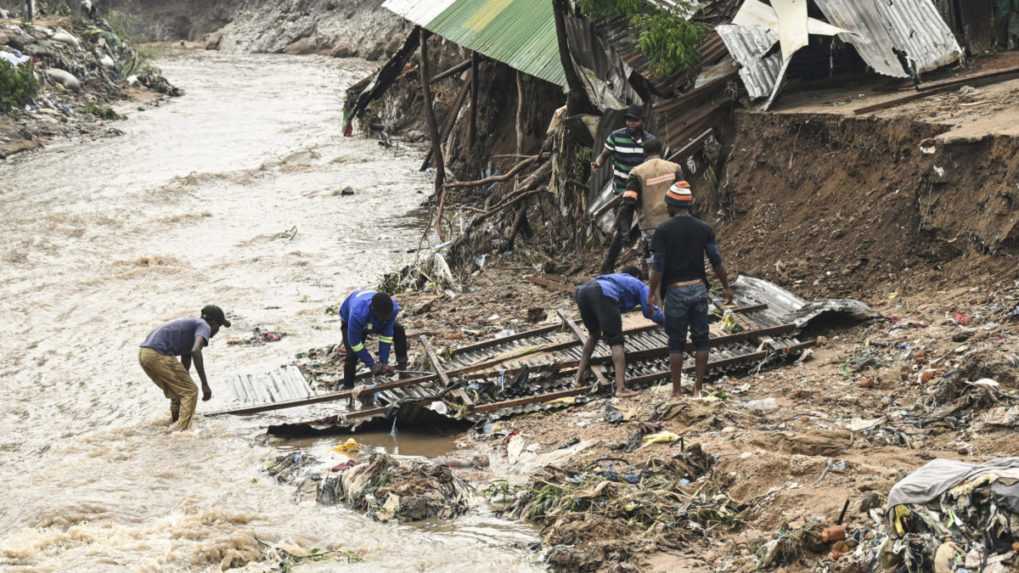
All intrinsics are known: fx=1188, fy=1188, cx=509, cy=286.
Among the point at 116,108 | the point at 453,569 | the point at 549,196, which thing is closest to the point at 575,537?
the point at 453,569

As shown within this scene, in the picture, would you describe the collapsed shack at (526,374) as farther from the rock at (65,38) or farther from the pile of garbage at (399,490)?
the rock at (65,38)

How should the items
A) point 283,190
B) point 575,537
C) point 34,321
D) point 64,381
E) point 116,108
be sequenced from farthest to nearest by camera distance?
1. point 116,108
2. point 283,190
3. point 34,321
4. point 64,381
5. point 575,537

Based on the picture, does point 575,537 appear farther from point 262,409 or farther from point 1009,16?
point 1009,16

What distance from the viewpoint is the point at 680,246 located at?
750 cm

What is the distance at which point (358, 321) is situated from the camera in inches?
347

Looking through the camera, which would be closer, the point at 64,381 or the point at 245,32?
the point at 64,381

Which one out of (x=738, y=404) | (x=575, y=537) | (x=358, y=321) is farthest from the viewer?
(x=358, y=321)

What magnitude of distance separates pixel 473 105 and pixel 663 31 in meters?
5.74

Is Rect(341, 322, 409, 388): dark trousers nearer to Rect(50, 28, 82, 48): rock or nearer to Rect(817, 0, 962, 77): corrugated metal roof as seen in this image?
Rect(817, 0, 962, 77): corrugated metal roof

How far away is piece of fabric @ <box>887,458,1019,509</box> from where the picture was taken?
449 cm

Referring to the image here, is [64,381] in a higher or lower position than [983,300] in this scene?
lower

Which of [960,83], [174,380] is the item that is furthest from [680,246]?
[960,83]

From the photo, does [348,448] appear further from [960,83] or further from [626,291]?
[960,83]

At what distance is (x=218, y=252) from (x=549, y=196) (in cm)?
559
